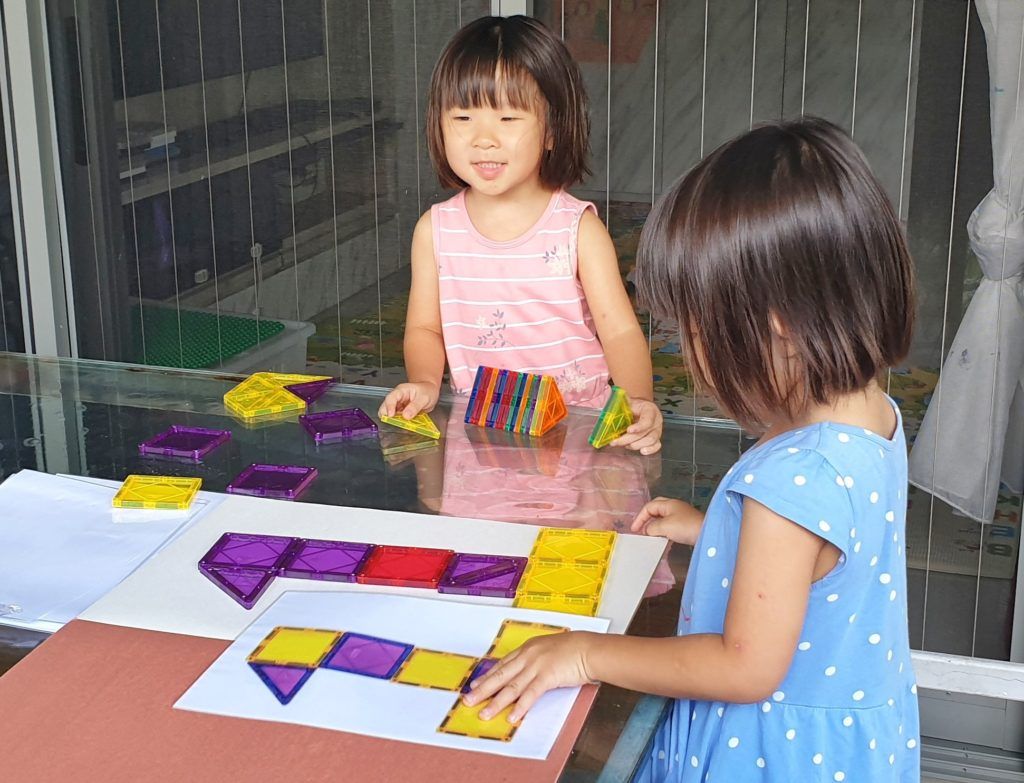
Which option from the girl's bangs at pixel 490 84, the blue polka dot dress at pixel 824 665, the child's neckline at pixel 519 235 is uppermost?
the girl's bangs at pixel 490 84

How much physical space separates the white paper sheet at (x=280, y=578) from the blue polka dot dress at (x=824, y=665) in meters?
0.08

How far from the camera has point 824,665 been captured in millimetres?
967

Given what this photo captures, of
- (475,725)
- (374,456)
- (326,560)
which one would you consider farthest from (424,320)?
(475,725)

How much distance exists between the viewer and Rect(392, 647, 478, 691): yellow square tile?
91 centimetres

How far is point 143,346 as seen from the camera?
2697mm

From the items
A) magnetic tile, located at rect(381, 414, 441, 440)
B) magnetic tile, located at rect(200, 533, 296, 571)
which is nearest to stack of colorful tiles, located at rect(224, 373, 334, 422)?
magnetic tile, located at rect(381, 414, 441, 440)

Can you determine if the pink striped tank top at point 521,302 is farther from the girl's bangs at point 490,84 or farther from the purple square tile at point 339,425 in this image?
the purple square tile at point 339,425

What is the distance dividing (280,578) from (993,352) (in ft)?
4.69

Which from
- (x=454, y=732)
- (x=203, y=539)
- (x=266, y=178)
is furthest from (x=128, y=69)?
(x=454, y=732)

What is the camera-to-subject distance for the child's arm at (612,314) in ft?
5.51

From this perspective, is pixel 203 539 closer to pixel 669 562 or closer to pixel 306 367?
pixel 669 562

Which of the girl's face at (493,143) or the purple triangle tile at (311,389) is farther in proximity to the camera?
the girl's face at (493,143)

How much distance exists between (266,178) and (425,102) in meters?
0.38

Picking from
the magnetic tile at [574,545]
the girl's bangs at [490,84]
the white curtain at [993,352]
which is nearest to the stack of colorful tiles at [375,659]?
the magnetic tile at [574,545]
